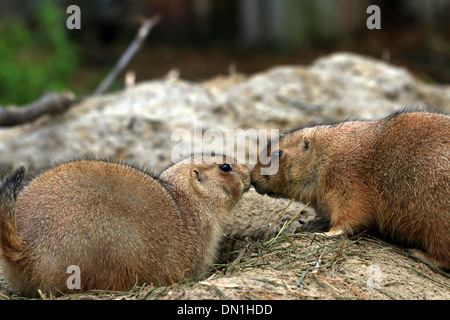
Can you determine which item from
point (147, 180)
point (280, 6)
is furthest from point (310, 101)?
point (280, 6)

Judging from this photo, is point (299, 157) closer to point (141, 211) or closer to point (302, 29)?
point (141, 211)

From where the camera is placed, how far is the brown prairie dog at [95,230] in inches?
151

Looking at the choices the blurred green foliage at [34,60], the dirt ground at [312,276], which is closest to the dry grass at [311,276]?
the dirt ground at [312,276]

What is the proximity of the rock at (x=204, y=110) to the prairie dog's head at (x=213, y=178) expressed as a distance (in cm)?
234

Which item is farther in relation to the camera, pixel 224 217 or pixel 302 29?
pixel 302 29

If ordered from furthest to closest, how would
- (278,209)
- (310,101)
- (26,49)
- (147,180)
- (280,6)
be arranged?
(280,6)
(26,49)
(310,101)
(278,209)
(147,180)

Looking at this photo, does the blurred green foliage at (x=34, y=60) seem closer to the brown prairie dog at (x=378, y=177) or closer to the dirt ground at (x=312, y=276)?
the brown prairie dog at (x=378, y=177)

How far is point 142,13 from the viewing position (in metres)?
17.6

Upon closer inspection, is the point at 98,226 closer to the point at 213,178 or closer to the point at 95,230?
the point at 95,230

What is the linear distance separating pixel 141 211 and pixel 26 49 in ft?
35.6

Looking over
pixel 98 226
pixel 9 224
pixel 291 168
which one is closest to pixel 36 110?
pixel 291 168

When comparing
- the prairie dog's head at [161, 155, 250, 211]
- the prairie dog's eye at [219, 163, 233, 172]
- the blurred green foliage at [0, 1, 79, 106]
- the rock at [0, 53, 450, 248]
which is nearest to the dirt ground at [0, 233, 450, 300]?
the prairie dog's head at [161, 155, 250, 211]

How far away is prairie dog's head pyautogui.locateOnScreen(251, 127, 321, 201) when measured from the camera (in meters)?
5.27

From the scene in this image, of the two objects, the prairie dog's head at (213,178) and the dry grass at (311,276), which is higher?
the prairie dog's head at (213,178)
